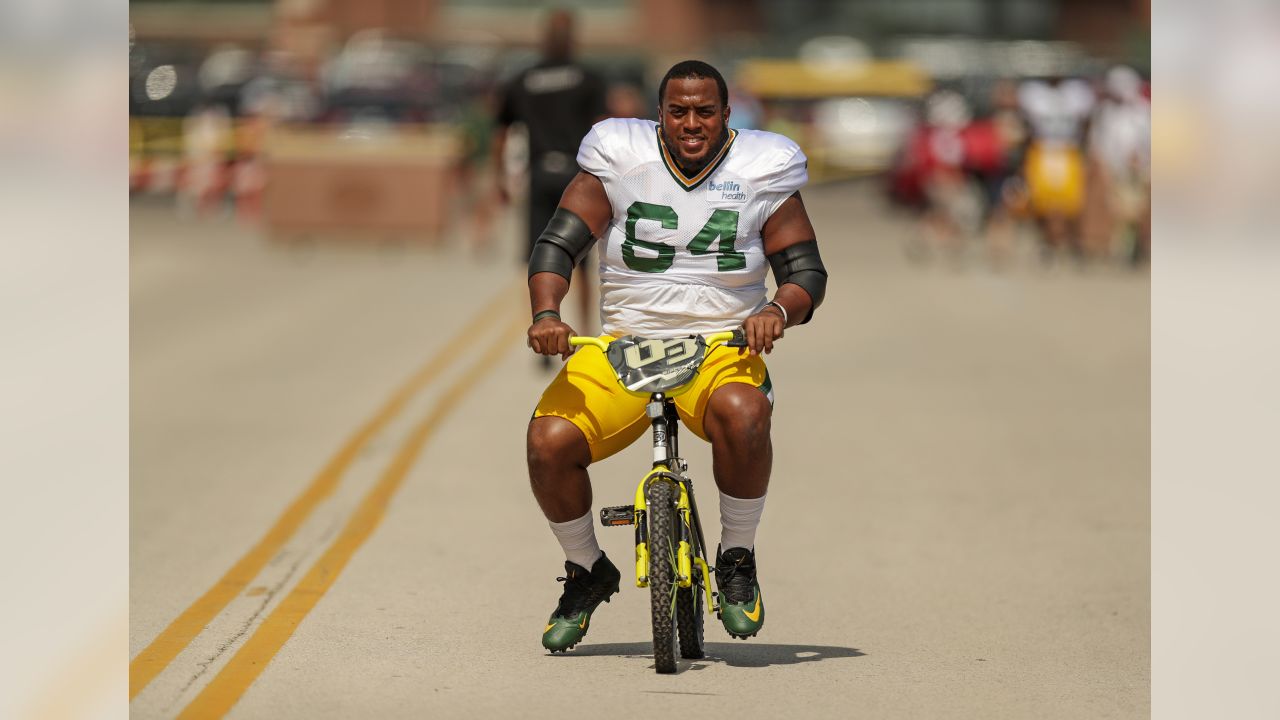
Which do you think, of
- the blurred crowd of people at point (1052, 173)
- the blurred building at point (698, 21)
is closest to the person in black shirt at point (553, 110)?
the blurred crowd of people at point (1052, 173)

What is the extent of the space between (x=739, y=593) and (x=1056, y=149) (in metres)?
17.5

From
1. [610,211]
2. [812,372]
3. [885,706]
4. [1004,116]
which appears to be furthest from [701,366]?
[1004,116]

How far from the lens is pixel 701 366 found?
21.8ft

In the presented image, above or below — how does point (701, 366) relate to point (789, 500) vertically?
above

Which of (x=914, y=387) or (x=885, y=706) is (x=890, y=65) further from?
(x=885, y=706)

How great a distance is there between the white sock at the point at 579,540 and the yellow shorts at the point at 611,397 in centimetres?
26

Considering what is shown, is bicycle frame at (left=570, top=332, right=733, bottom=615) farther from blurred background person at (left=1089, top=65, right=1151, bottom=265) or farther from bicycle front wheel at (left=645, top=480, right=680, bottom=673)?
blurred background person at (left=1089, top=65, right=1151, bottom=265)

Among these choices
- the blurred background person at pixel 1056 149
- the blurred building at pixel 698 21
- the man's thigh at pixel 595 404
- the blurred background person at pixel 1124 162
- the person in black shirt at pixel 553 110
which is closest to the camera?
the man's thigh at pixel 595 404

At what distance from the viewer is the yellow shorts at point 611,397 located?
21.8 ft

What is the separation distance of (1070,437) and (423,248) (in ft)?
48.6

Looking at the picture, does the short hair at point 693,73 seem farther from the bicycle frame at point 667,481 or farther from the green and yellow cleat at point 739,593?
the green and yellow cleat at point 739,593

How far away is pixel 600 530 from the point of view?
9.48 meters

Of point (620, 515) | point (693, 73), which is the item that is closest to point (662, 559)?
point (620, 515)

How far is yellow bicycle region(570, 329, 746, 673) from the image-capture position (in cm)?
646
